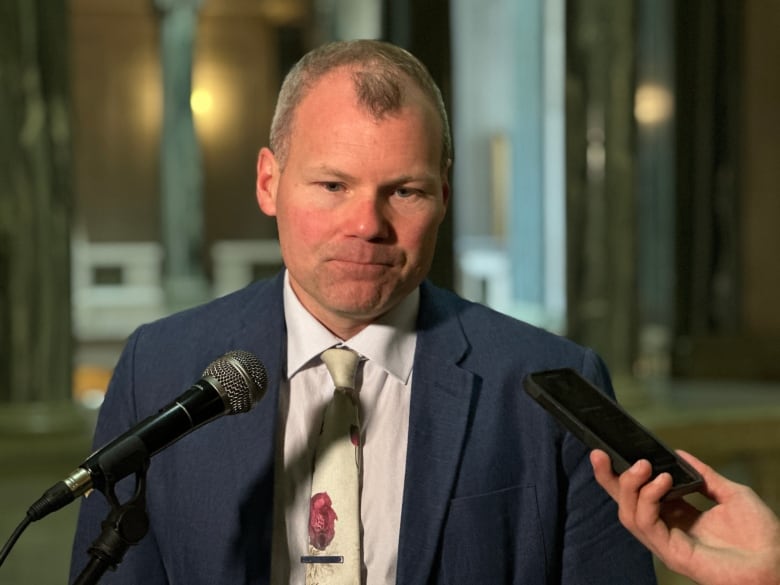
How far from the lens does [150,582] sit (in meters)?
1.55

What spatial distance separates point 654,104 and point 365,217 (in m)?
6.43

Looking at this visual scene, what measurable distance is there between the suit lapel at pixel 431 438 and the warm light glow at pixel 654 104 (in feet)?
20.2

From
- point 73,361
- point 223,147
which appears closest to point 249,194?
point 223,147

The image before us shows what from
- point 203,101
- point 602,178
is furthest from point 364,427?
point 203,101

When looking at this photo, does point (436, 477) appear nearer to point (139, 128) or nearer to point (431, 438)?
point (431, 438)

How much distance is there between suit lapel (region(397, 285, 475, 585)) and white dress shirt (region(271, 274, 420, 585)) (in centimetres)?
3

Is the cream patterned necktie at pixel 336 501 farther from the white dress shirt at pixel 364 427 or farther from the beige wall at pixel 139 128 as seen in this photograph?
the beige wall at pixel 139 128

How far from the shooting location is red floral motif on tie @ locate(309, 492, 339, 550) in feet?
4.83

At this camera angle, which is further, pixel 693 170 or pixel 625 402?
pixel 693 170

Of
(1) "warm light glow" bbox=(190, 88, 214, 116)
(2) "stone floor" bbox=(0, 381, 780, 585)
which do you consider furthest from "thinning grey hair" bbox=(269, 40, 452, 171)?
(1) "warm light glow" bbox=(190, 88, 214, 116)

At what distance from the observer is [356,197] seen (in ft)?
4.71

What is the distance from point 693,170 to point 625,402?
2.65 metres

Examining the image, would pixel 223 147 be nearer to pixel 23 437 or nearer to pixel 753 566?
pixel 23 437

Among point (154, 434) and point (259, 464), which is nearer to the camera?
point (154, 434)
